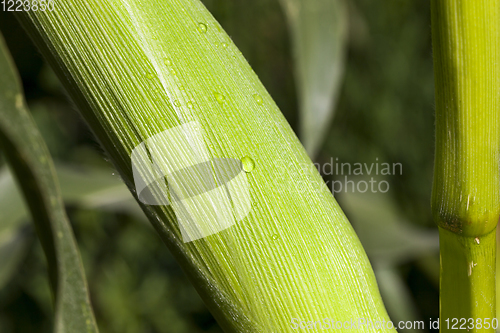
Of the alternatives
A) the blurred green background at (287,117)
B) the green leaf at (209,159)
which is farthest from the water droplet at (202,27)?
the blurred green background at (287,117)

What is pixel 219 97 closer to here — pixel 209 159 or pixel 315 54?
pixel 209 159

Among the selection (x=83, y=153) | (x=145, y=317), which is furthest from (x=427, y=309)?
(x=83, y=153)

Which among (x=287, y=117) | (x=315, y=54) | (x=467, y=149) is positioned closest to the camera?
(x=467, y=149)

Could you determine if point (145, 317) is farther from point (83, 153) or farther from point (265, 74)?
point (265, 74)

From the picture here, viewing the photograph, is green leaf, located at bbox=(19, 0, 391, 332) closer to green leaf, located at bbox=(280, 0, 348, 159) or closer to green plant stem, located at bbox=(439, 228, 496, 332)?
green plant stem, located at bbox=(439, 228, 496, 332)

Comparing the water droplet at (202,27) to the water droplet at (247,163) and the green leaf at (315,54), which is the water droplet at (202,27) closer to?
the water droplet at (247,163)

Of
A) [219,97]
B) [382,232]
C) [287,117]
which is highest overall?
[219,97]

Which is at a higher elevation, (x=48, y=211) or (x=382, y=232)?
(x=48, y=211)

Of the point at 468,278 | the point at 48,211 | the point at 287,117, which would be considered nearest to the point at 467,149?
the point at 468,278
